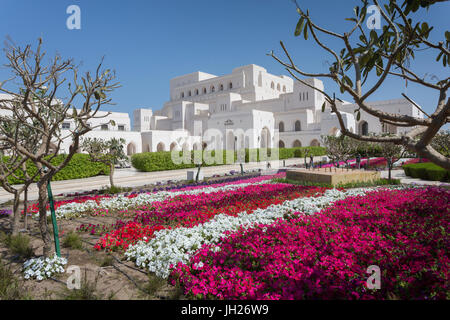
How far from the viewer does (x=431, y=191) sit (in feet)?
24.9

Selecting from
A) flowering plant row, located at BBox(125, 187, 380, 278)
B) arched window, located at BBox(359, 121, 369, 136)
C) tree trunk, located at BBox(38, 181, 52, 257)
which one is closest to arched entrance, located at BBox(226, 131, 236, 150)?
arched window, located at BBox(359, 121, 369, 136)

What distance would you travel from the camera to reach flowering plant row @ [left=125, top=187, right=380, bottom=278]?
4051 millimetres

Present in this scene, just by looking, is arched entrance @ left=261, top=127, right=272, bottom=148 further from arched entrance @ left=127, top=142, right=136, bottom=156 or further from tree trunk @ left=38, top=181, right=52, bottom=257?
tree trunk @ left=38, top=181, right=52, bottom=257

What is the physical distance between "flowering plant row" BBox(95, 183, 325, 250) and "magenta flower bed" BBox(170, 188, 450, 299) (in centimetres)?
162

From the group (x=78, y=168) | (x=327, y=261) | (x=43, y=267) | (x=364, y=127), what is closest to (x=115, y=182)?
(x=78, y=168)

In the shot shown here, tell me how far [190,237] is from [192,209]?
2.26 m

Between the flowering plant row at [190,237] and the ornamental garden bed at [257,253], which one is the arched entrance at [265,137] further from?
the ornamental garden bed at [257,253]

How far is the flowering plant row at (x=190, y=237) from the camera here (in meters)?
4.05

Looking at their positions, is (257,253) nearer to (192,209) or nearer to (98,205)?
(192,209)

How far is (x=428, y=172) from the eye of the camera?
12.4 meters

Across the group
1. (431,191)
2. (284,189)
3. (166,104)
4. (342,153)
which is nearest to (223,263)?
(284,189)

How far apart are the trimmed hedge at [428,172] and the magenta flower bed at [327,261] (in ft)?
27.6
